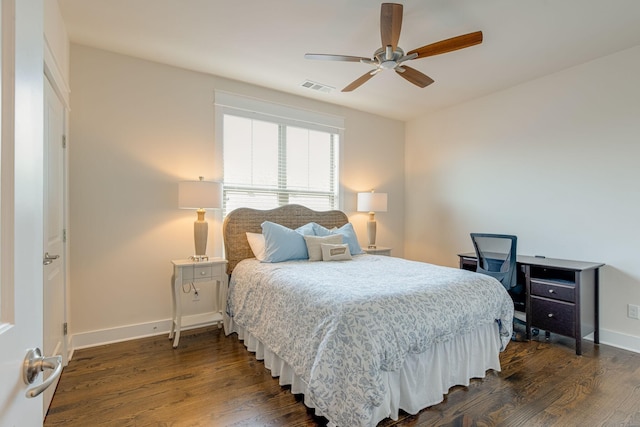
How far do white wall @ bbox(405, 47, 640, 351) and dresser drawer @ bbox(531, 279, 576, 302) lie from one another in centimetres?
53

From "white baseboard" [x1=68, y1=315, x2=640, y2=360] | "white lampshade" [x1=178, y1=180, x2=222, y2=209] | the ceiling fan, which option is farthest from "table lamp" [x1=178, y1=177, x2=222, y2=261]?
the ceiling fan

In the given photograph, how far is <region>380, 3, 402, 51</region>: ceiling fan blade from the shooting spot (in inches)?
77.1

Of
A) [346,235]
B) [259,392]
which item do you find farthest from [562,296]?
[259,392]

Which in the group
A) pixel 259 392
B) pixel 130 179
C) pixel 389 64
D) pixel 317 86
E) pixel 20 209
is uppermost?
pixel 317 86

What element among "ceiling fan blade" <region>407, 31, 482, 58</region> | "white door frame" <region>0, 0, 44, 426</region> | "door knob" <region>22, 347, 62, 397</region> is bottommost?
"door knob" <region>22, 347, 62, 397</region>

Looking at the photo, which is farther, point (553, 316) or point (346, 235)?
point (346, 235)

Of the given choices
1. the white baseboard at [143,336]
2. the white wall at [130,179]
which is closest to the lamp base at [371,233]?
the white wall at [130,179]

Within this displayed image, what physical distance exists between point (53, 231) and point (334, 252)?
2.28 m

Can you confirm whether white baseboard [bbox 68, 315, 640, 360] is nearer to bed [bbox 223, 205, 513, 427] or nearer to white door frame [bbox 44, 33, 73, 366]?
white door frame [bbox 44, 33, 73, 366]

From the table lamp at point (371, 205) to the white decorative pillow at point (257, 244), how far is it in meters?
1.57

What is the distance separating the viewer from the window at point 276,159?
12.1 ft

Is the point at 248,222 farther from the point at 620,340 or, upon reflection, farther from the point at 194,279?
the point at 620,340

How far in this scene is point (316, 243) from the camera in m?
3.28

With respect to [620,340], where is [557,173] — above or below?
above
